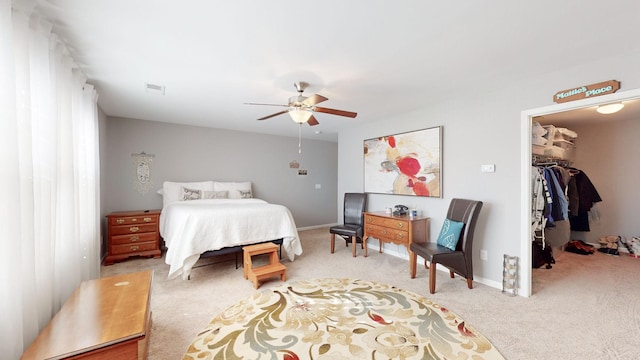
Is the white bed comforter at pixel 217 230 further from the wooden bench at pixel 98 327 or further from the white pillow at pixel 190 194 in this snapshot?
the wooden bench at pixel 98 327

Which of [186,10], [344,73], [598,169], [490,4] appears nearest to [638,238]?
[598,169]

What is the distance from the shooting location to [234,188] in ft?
17.3

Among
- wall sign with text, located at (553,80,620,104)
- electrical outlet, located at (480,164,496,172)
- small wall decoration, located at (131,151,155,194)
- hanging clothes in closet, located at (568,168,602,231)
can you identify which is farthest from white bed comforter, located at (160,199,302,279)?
hanging clothes in closet, located at (568,168,602,231)

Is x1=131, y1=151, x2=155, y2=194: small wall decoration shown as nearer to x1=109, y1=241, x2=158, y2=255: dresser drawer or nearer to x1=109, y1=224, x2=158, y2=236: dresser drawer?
x1=109, y1=224, x2=158, y2=236: dresser drawer

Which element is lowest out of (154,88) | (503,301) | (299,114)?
(503,301)

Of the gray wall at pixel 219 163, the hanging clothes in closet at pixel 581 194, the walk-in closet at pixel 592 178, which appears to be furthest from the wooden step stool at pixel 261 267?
the hanging clothes in closet at pixel 581 194

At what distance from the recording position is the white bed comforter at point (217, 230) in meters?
3.06

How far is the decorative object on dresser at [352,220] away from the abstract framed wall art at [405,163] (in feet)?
1.02

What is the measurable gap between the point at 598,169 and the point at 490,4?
536cm

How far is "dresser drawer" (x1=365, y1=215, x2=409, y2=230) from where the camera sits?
3458mm

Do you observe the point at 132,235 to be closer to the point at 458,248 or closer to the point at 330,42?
the point at 330,42

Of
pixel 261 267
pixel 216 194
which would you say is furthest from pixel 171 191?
pixel 261 267

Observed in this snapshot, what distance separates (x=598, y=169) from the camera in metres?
4.73

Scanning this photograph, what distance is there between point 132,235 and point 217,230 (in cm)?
179
